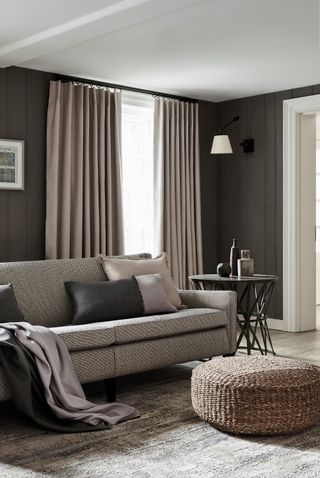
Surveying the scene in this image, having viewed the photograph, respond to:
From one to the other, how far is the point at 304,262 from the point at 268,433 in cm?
363

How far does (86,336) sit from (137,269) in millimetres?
1130

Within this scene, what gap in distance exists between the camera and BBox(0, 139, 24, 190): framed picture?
5.76 meters

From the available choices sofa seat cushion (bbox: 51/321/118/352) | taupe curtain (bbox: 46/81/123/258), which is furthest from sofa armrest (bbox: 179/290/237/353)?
taupe curtain (bbox: 46/81/123/258)

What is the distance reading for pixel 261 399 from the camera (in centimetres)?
353

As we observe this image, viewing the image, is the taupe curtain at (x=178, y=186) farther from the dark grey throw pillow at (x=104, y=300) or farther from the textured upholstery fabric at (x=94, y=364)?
the textured upholstery fabric at (x=94, y=364)

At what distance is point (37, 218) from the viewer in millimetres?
6027

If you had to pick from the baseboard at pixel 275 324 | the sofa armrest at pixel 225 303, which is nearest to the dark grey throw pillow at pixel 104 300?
the sofa armrest at pixel 225 303

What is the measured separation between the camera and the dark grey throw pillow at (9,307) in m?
4.19

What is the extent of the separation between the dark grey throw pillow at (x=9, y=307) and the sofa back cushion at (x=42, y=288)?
285mm

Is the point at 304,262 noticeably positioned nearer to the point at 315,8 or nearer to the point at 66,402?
the point at 315,8

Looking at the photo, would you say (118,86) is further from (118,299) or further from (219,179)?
(118,299)

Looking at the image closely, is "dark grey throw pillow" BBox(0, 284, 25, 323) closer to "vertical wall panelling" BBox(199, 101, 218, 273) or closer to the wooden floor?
the wooden floor

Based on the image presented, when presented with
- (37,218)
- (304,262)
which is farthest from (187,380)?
(304,262)

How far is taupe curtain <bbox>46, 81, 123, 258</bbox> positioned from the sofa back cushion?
1.07 metres
